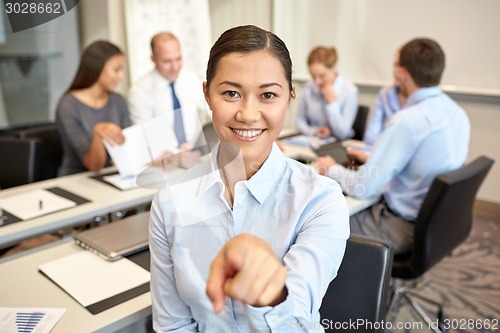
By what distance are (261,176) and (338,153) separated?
166 centimetres

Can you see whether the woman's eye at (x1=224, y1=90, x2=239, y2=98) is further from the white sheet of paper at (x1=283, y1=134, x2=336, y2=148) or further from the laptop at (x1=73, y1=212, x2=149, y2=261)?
the white sheet of paper at (x1=283, y1=134, x2=336, y2=148)

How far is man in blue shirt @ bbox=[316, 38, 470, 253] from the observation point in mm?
1760

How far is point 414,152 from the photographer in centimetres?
179

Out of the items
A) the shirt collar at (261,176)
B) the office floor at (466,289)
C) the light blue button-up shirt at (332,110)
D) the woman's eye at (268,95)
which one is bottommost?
the office floor at (466,289)

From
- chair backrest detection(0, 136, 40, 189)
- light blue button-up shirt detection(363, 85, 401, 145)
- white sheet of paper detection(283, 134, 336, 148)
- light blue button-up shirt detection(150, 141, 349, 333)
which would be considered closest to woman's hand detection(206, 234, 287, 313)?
light blue button-up shirt detection(150, 141, 349, 333)

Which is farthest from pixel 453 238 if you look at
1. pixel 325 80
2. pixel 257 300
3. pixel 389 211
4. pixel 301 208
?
pixel 257 300

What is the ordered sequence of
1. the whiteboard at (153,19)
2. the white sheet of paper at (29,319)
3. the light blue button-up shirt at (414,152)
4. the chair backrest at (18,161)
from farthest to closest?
the whiteboard at (153,19) → the chair backrest at (18,161) → the light blue button-up shirt at (414,152) → the white sheet of paper at (29,319)

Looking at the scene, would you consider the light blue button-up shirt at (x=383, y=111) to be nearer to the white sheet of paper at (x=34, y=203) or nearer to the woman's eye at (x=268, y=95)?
the white sheet of paper at (x=34, y=203)

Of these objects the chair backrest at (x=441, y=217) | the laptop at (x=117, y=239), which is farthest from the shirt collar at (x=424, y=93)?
the laptop at (x=117, y=239)

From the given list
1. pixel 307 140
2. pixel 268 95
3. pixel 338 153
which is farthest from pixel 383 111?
pixel 268 95

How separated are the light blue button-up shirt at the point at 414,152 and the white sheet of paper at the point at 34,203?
1.03m

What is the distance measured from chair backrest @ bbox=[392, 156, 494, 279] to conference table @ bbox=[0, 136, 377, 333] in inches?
10.0

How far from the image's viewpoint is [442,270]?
2.46 meters

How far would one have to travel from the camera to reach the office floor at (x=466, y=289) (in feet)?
6.55
